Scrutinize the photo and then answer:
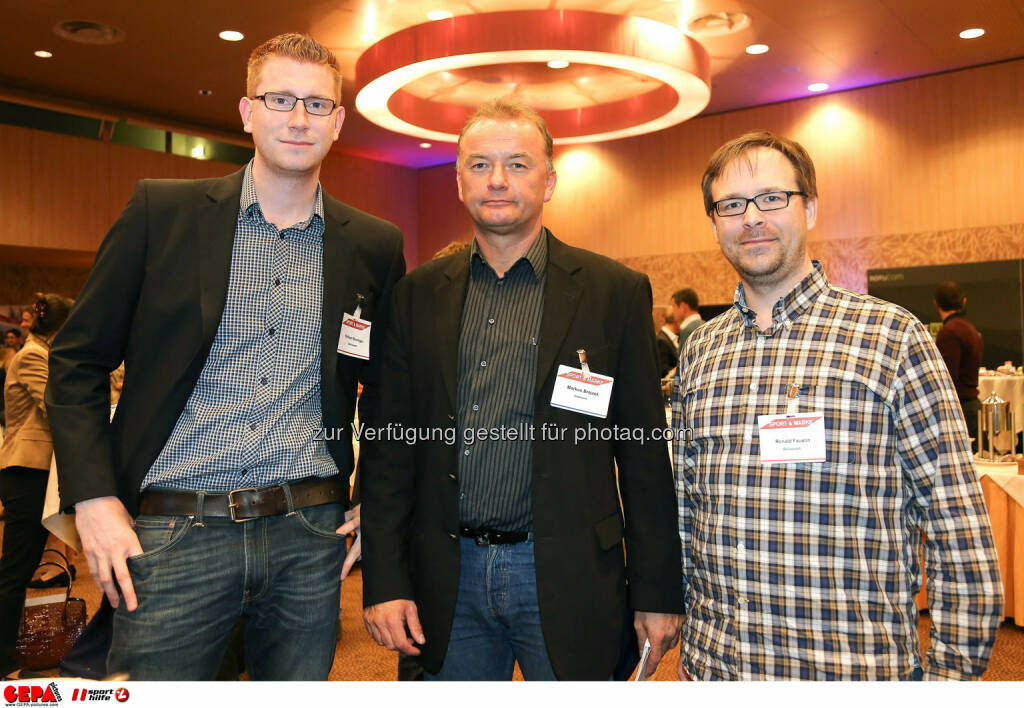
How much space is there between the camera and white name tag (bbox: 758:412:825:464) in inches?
59.6

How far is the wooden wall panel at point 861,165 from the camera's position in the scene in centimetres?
775

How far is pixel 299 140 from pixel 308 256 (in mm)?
255

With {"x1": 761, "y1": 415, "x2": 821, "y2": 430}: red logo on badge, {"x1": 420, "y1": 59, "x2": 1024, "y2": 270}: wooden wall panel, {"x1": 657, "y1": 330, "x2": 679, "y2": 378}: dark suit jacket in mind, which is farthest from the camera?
{"x1": 420, "y1": 59, "x2": 1024, "y2": 270}: wooden wall panel

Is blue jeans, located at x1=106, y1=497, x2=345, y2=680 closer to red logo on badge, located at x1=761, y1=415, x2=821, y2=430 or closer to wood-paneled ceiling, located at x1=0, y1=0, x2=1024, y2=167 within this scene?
red logo on badge, located at x1=761, y1=415, x2=821, y2=430

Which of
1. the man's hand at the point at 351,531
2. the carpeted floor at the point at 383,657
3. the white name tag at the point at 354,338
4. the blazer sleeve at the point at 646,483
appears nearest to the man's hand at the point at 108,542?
the man's hand at the point at 351,531

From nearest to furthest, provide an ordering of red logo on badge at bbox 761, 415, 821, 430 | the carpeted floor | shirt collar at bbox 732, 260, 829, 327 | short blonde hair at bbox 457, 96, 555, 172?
red logo on badge at bbox 761, 415, 821, 430, shirt collar at bbox 732, 260, 829, 327, short blonde hair at bbox 457, 96, 555, 172, the carpeted floor

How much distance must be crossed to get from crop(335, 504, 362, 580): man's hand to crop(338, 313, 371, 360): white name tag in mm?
374

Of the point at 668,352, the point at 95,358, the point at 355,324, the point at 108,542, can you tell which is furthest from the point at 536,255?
the point at 668,352

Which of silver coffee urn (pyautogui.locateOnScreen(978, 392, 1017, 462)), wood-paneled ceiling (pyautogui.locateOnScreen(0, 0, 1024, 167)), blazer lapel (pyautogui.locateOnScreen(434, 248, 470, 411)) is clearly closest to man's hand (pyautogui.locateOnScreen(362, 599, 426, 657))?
blazer lapel (pyautogui.locateOnScreen(434, 248, 470, 411))

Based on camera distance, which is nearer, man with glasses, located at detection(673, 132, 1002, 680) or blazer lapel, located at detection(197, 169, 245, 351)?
man with glasses, located at detection(673, 132, 1002, 680)

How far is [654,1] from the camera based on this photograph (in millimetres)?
6027

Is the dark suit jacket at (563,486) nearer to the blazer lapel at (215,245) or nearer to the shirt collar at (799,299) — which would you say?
the shirt collar at (799,299)

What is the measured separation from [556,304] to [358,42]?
5.79m

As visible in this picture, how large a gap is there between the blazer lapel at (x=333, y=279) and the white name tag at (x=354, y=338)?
19 mm
